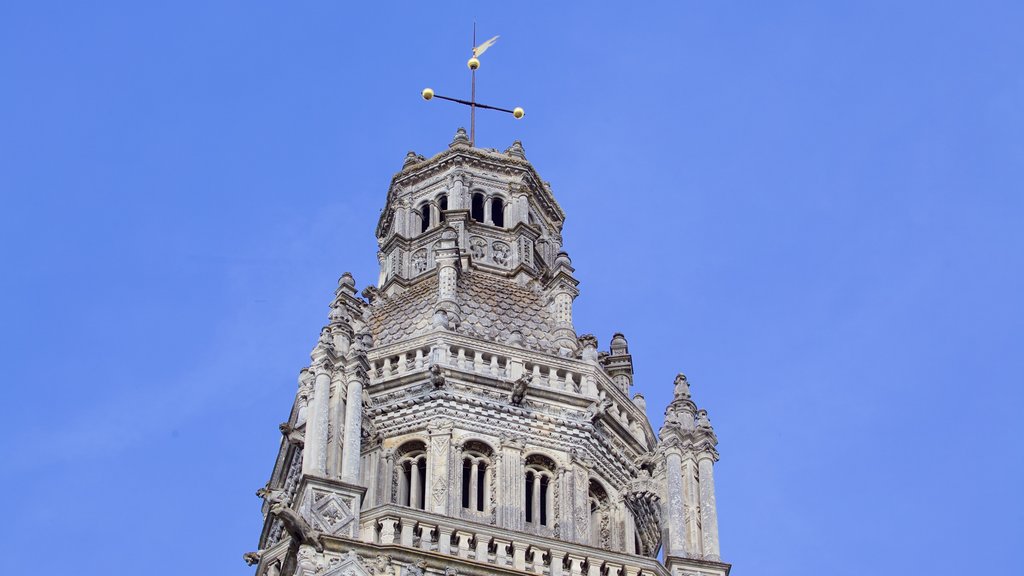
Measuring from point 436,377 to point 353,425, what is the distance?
382cm

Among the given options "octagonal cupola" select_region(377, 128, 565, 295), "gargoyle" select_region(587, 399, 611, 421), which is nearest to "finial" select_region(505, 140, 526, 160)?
"octagonal cupola" select_region(377, 128, 565, 295)

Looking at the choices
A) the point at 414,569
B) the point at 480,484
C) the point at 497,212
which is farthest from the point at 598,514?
the point at 497,212

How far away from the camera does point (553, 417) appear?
47719mm

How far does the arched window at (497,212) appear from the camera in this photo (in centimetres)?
5534

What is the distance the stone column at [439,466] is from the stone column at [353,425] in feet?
5.34

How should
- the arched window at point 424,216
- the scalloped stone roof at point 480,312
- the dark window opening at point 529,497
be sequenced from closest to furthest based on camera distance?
1. the dark window opening at point 529,497
2. the scalloped stone roof at point 480,312
3. the arched window at point 424,216

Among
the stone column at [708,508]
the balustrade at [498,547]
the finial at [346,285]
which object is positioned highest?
the finial at [346,285]

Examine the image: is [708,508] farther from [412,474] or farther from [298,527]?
[298,527]

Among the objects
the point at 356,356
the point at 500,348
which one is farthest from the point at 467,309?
the point at 356,356

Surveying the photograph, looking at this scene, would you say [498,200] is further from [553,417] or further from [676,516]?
[676,516]

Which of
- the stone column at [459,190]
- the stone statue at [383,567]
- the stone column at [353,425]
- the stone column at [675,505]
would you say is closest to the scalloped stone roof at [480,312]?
the stone column at [459,190]

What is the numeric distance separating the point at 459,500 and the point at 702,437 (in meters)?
4.92

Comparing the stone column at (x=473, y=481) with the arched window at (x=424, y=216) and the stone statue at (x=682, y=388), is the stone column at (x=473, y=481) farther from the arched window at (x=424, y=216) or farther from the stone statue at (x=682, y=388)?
the arched window at (x=424, y=216)

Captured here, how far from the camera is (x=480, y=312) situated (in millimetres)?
50719
